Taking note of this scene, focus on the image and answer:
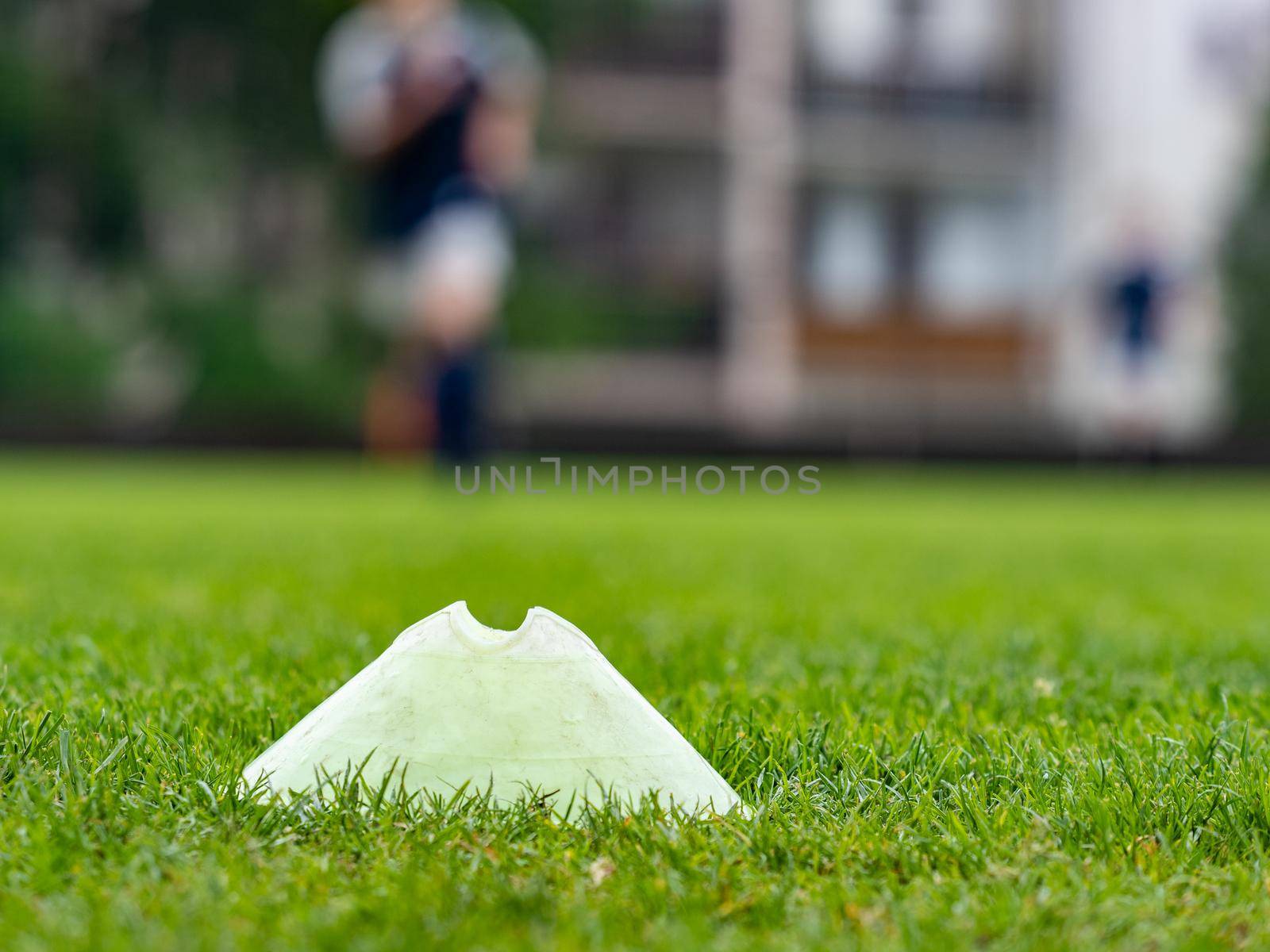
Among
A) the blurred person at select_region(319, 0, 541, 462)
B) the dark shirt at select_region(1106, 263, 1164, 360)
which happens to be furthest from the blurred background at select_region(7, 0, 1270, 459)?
the blurred person at select_region(319, 0, 541, 462)

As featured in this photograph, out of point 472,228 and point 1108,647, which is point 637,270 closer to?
point 472,228

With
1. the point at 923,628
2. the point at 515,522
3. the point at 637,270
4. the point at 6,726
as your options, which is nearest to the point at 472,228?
the point at 515,522

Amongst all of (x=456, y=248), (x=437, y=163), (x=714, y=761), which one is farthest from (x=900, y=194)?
(x=714, y=761)

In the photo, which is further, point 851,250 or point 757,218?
point 851,250

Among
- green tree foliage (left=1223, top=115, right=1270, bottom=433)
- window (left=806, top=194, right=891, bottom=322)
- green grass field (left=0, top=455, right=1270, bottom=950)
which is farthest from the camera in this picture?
window (left=806, top=194, right=891, bottom=322)

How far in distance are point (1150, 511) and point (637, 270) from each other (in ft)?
38.5

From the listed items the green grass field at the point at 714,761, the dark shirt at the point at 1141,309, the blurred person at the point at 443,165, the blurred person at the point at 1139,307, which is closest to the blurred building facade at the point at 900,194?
the blurred person at the point at 1139,307

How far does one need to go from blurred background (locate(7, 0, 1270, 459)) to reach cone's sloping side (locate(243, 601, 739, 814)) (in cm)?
1251

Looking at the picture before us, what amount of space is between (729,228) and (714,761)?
19118mm

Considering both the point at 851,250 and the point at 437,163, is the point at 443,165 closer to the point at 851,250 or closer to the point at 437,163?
the point at 437,163

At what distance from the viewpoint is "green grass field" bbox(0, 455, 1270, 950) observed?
1040 mm

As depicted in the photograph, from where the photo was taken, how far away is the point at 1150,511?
30.3 ft

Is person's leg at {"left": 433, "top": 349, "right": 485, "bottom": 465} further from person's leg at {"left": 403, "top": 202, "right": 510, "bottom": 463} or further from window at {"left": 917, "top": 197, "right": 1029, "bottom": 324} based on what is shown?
window at {"left": 917, "top": 197, "right": 1029, "bottom": 324}

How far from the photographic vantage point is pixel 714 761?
1.48 metres
